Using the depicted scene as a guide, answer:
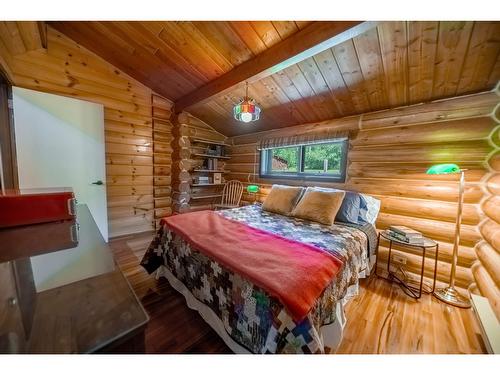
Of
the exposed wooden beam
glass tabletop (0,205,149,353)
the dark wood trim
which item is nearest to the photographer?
glass tabletop (0,205,149,353)

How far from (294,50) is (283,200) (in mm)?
1573

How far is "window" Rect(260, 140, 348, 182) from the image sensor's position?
2721 millimetres

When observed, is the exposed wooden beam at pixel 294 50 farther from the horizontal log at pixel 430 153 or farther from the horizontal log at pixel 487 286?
the horizontal log at pixel 487 286

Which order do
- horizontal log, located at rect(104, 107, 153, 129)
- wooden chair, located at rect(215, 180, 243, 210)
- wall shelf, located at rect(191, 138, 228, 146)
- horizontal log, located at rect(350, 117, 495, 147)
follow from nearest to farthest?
horizontal log, located at rect(350, 117, 495, 147), horizontal log, located at rect(104, 107, 153, 129), wall shelf, located at rect(191, 138, 228, 146), wooden chair, located at rect(215, 180, 243, 210)

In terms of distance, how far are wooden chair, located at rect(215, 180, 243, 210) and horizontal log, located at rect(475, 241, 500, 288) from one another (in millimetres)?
3107

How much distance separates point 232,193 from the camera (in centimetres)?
399

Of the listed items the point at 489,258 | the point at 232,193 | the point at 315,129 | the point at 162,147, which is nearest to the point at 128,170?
the point at 162,147

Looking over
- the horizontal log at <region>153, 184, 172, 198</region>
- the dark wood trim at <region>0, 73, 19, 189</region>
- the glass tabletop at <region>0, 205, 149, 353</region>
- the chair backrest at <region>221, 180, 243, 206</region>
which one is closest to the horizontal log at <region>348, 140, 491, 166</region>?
the chair backrest at <region>221, 180, 243, 206</region>

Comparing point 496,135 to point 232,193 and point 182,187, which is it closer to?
point 232,193

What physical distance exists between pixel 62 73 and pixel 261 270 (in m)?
3.42

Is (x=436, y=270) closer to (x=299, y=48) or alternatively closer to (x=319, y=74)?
(x=319, y=74)

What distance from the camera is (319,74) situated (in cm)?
206

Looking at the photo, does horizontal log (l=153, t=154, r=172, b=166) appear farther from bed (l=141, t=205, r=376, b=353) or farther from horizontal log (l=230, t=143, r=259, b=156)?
bed (l=141, t=205, r=376, b=353)

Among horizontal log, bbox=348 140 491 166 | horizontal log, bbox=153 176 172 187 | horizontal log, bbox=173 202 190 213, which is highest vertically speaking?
horizontal log, bbox=348 140 491 166
